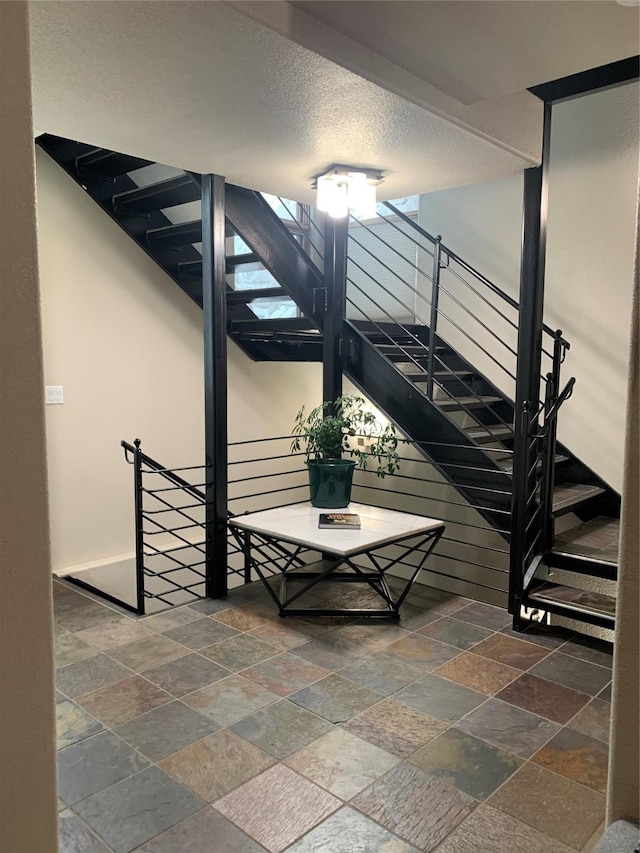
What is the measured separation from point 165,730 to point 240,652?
633mm

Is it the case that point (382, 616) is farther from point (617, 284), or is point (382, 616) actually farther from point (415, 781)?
point (617, 284)

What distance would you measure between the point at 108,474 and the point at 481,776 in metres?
2.88

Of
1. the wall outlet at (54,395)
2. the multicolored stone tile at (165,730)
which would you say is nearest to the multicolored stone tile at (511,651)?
the multicolored stone tile at (165,730)

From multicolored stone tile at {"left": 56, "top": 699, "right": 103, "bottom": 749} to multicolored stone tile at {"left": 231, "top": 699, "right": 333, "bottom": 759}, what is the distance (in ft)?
1.66

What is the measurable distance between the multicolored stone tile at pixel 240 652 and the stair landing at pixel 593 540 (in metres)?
1.60

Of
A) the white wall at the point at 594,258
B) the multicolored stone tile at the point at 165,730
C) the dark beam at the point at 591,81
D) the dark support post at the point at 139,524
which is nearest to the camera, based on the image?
the multicolored stone tile at the point at 165,730

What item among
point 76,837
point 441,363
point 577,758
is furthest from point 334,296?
point 76,837

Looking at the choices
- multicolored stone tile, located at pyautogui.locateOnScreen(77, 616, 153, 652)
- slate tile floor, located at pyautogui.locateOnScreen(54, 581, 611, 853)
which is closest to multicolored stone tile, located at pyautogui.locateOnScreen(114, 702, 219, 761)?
slate tile floor, located at pyautogui.locateOnScreen(54, 581, 611, 853)

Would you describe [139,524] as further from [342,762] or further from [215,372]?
[342,762]

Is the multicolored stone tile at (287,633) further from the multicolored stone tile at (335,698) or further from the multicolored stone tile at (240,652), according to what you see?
the multicolored stone tile at (335,698)

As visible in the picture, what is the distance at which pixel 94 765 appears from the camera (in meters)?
2.07

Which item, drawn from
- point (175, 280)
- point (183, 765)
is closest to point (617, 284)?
point (175, 280)

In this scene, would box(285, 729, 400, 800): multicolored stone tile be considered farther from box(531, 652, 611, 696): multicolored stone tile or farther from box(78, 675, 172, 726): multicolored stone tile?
box(531, 652, 611, 696): multicolored stone tile

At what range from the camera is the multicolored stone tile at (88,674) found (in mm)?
2545
